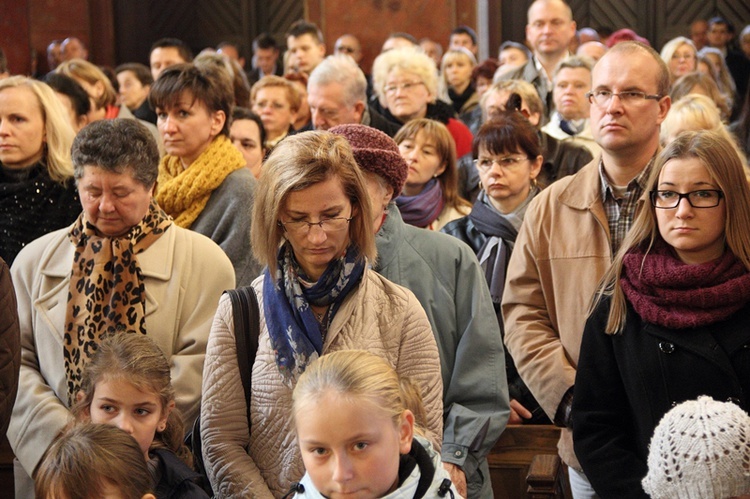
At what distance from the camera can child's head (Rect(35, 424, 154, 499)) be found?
7.82 feet

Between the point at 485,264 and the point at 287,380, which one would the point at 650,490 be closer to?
the point at 287,380

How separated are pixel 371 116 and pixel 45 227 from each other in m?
2.18

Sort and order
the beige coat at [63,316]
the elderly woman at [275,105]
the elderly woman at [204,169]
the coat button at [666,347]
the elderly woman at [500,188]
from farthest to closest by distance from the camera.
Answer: the elderly woman at [275,105], the elderly woman at [500,188], the elderly woman at [204,169], the beige coat at [63,316], the coat button at [666,347]

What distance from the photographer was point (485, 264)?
4117mm

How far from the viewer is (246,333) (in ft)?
8.21

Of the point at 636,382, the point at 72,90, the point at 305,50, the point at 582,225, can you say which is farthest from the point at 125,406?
the point at 305,50

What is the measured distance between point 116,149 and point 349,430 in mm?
1369

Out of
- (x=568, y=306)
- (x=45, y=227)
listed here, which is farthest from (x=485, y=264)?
(x=45, y=227)

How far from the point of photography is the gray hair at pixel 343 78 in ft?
15.2

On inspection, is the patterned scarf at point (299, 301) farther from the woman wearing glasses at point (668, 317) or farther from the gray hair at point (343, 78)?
the gray hair at point (343, 78)

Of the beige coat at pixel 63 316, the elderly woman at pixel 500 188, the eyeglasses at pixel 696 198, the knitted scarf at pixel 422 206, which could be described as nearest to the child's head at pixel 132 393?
the beige coat at pixel 63 316

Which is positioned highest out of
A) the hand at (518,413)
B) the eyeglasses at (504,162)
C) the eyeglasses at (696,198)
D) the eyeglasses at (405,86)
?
the eyeglasses at (405,86)

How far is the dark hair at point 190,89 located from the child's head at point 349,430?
6.41ft

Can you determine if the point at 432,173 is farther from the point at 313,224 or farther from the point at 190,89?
the point at 313,224
